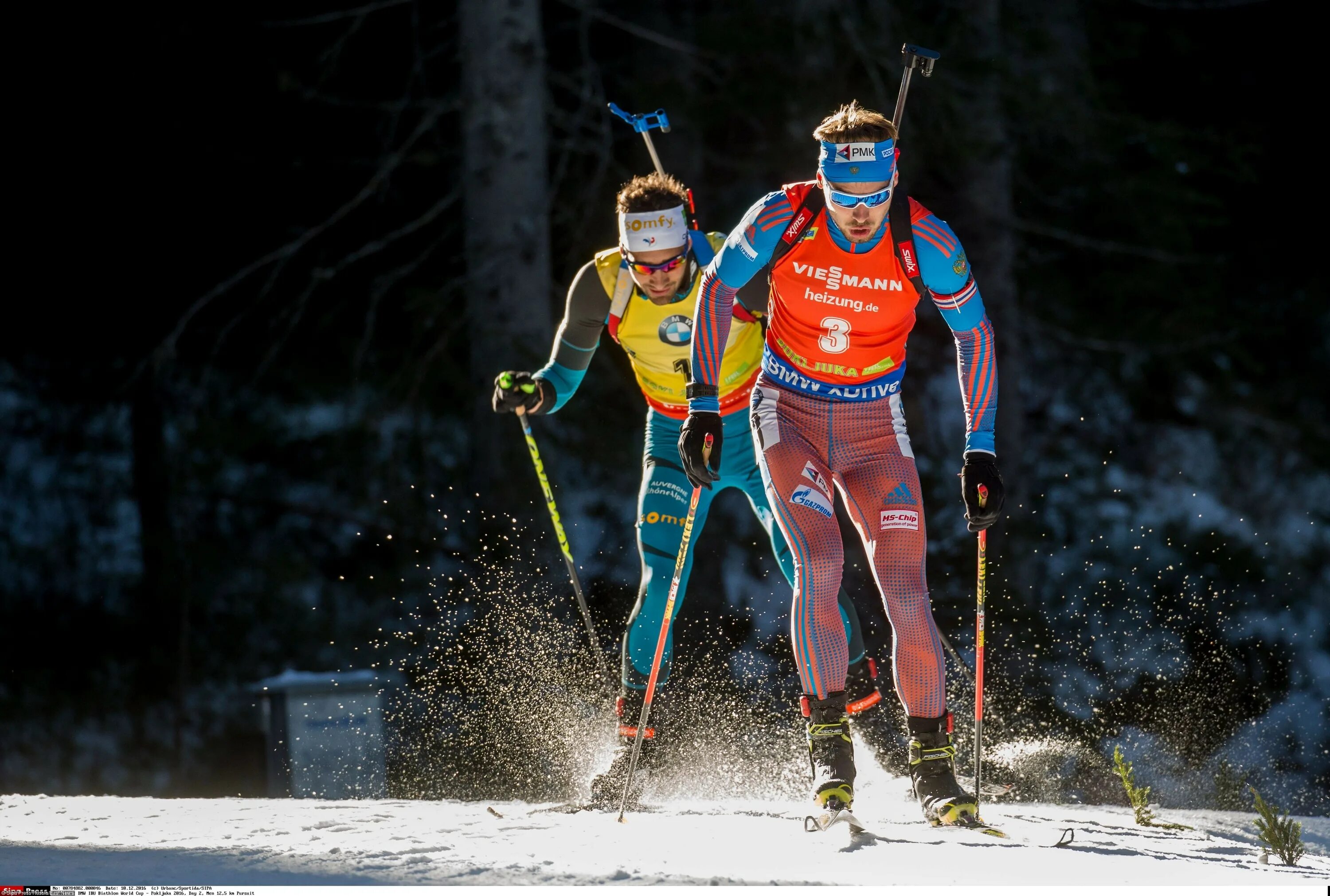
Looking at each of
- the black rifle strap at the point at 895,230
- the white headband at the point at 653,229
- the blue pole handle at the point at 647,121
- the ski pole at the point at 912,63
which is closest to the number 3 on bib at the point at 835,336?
the black rifle strap at the point at 895,230

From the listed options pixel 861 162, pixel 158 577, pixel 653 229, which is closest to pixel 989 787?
pixel 653 229

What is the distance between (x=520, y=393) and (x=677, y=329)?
742 millimetres

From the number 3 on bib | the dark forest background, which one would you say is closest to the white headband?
the number 3 on bib

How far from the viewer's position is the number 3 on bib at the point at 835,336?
482cm

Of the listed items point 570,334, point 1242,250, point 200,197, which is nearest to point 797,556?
point 570,334

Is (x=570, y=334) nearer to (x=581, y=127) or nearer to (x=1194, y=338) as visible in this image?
(x=581, y=127)

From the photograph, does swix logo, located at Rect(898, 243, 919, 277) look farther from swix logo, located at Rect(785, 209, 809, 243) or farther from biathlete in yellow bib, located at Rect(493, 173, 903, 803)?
biathlete in yellow bib, located at Rect(493, 173, 903, 803)

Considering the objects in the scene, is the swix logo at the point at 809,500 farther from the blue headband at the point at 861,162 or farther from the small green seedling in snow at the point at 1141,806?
the small green seedling in snow at the point at 1141,806

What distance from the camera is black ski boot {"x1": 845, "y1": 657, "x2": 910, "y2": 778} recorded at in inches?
225

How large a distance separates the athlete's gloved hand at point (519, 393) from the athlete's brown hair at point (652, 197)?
34.3 inches

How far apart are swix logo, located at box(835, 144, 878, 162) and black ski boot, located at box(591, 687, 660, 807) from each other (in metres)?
2.23

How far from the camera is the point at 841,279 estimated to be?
4.75 m

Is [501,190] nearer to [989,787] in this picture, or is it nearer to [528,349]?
[528,349]

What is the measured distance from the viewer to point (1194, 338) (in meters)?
12.2
